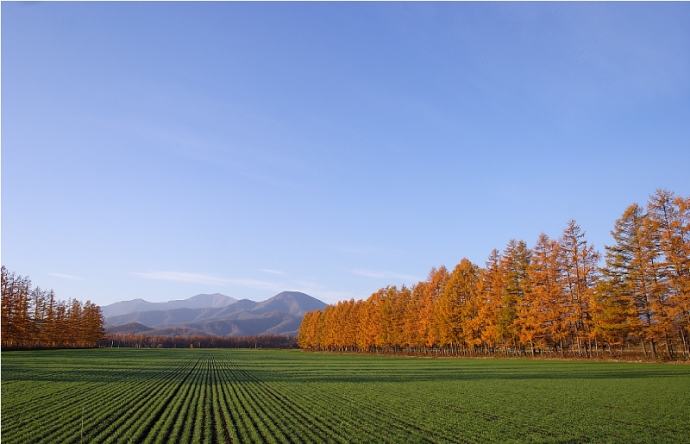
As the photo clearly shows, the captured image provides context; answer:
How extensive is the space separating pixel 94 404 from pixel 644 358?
160ft

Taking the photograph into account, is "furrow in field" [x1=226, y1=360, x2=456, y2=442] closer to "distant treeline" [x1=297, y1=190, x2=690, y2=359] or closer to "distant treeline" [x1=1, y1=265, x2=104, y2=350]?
"distant treeline" [x1=297, y1=190, x2=690, y2=359]

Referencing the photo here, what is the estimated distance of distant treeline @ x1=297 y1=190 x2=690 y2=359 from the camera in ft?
138

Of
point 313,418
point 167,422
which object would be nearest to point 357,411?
point 313,418

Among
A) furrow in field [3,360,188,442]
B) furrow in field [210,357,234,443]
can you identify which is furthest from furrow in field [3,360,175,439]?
furrow in field [210,357,234,443]

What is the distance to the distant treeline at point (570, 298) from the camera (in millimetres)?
42031

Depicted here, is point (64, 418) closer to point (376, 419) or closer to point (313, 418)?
point (313, 418)

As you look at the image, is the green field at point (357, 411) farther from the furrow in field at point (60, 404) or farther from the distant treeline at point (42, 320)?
the distant treeline at point (42, 320)

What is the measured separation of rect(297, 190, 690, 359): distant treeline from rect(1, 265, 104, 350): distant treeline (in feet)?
237

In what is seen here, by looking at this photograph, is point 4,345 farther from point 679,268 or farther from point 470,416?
point 679,268

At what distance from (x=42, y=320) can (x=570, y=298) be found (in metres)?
105

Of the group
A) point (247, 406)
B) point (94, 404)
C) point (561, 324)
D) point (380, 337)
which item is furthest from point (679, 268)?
point (380, 337)

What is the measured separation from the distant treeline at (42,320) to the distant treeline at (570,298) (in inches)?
2843

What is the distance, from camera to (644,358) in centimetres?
4459

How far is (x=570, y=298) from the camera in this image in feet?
174
